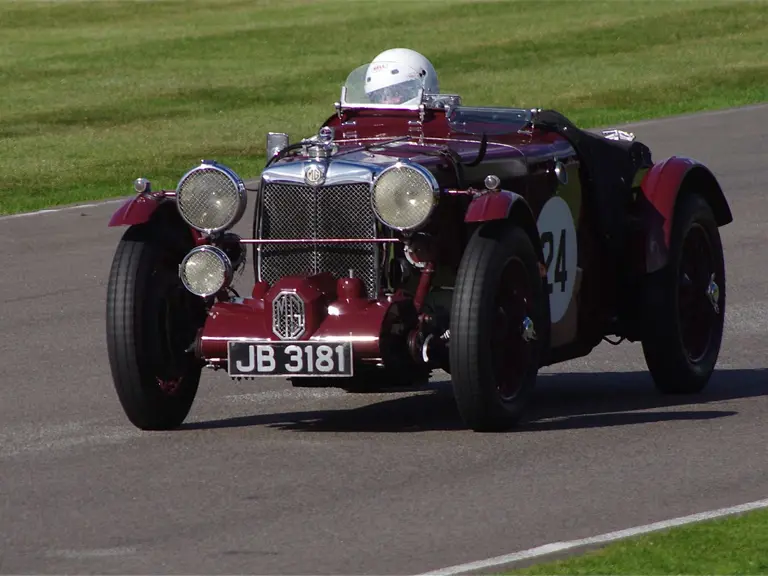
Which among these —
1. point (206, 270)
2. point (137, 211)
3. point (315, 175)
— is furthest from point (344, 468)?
point (137, 211)

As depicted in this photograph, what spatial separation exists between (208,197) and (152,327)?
0.63m

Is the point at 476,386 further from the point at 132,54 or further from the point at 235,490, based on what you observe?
the point at 132,54

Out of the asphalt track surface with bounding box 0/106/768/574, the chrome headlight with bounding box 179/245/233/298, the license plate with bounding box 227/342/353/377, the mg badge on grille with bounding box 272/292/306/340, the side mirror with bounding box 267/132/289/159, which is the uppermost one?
the side mirror with bounding box 267/132/289/159

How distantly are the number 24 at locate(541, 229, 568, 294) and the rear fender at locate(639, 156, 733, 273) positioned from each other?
1.57 ft

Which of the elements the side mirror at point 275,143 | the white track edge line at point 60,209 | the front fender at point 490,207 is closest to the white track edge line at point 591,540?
the front fender at point 490,207

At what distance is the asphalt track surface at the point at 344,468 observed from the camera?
6.73 m

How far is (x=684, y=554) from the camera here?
21.6 ft

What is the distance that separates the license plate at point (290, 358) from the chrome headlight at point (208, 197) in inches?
25.3

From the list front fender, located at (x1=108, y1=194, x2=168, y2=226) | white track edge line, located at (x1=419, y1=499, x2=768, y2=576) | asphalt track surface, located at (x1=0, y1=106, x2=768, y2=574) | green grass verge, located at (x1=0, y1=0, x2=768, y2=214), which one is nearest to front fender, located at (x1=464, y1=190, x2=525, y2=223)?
asphalt track surface, located at (x1=0, y1=106, x2=768, y2=574)

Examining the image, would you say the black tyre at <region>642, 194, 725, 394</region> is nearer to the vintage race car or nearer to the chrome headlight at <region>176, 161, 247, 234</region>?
the vintage race car

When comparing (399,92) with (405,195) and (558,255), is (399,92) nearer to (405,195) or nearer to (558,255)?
(558,255)

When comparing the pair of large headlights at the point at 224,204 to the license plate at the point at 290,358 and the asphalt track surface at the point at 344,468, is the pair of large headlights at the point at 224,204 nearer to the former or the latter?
the license plate at the point at 290,358

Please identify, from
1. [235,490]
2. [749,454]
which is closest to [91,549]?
[235,490]

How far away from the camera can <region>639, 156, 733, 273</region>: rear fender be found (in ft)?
31.6
